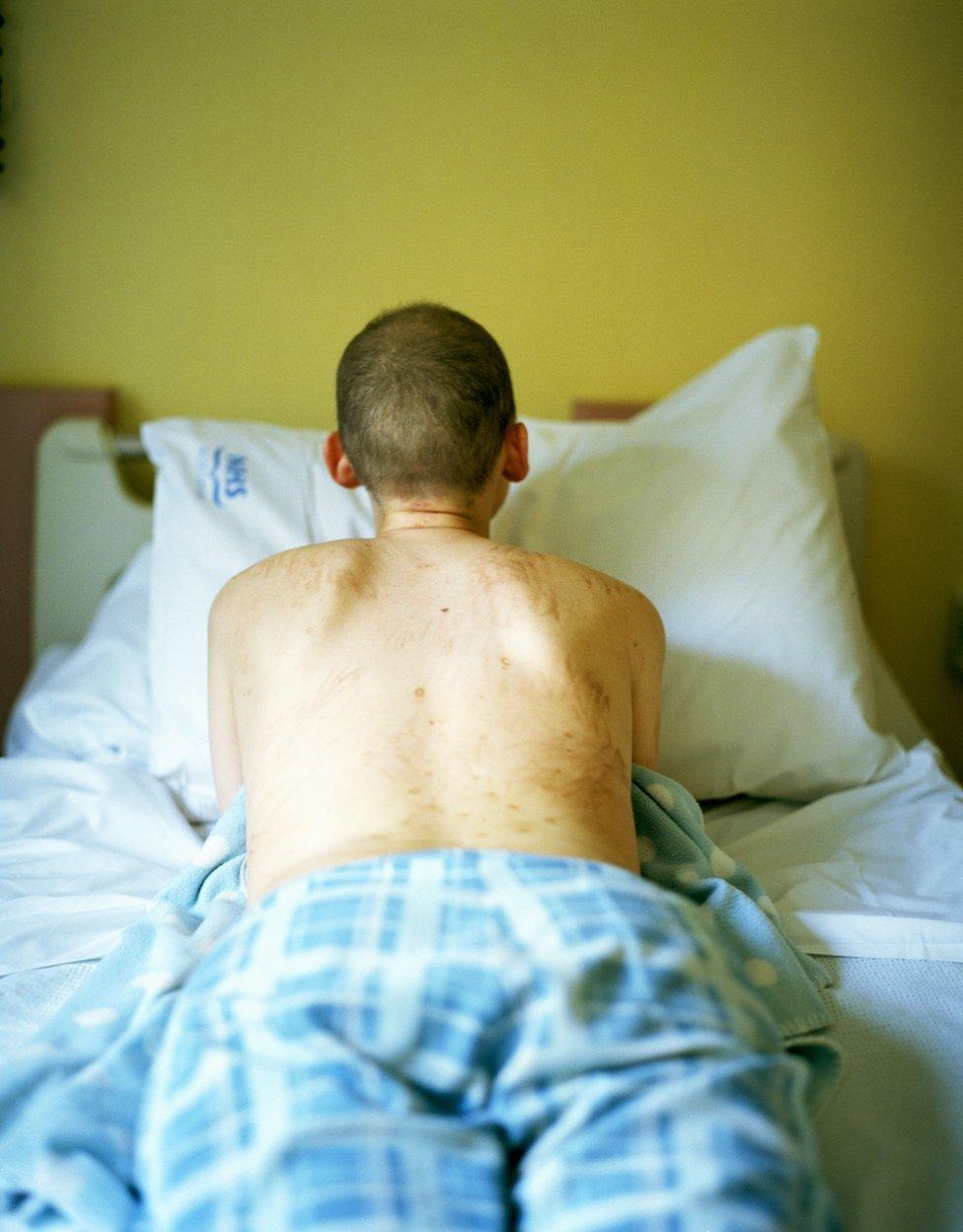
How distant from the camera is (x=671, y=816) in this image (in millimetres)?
1104

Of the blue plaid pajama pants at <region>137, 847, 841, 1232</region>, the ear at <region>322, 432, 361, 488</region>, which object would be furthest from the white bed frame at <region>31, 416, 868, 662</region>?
the blue plaid pajama pants at <region>137, 847, 841, 1232</region>

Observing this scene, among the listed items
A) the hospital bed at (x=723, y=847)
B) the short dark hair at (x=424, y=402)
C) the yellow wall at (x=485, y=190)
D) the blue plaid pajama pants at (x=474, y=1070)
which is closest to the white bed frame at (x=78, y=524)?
the hospital bed at (x=723, y=847)

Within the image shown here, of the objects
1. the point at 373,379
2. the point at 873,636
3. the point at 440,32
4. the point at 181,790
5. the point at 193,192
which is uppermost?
the point at 440,32

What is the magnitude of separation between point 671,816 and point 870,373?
120cm

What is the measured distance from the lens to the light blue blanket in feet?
2.19

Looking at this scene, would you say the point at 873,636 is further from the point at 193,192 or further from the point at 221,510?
the point at 193,192

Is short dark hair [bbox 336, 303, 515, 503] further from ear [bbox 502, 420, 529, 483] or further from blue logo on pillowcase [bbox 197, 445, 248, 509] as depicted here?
blue logo on pillowcase [bbox 197, 445, 248, 509]

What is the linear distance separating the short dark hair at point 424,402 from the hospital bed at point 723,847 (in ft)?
1.75

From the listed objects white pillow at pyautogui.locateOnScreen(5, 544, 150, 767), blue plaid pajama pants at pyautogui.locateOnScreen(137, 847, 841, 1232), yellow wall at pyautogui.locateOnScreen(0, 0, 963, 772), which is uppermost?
yellow wall at pyautogui.locateOnScreen(0, 0, 963, 772)

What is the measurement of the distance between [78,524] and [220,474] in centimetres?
40

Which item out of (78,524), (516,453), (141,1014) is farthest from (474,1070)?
(78,524)

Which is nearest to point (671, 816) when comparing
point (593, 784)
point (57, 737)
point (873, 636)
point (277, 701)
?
point (593, 784)

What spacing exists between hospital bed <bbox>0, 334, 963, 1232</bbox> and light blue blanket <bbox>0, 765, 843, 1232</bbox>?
54mm

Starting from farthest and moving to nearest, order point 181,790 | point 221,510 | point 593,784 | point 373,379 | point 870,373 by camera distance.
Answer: point 870,373 → point 221,510 → point 181,790 → point 373,379 → point 593,784
